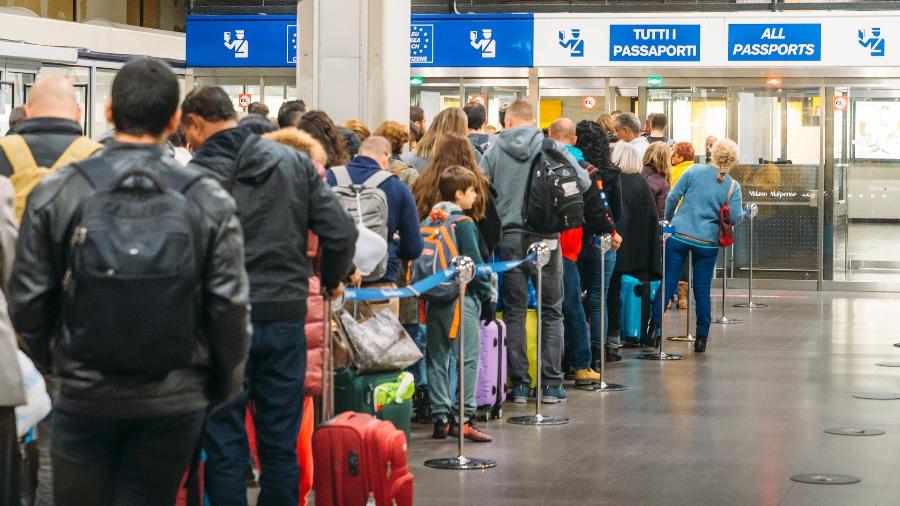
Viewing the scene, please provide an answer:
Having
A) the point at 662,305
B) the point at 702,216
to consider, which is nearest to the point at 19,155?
the point at 662,305

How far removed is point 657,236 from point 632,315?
0.87 metres

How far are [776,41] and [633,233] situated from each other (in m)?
7.18

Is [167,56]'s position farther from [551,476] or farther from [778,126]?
[551,476]

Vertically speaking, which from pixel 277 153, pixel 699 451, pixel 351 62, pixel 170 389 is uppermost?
pixel 351 62

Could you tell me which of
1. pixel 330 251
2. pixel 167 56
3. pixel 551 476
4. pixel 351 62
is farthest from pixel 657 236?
pixel 167 56

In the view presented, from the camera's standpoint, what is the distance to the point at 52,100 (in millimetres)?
5441

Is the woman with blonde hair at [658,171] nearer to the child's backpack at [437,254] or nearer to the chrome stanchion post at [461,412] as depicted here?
the child's backpack at [437,254]

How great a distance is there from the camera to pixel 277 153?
5.19 meters

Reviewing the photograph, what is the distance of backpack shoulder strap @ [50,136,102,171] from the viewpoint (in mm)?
5379

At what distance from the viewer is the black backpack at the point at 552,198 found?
9141mm

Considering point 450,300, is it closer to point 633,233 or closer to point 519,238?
point 519,238

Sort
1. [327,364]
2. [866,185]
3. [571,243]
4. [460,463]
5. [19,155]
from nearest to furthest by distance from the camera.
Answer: [19,155], [327,364], [460,463], [571,243], [866,185]

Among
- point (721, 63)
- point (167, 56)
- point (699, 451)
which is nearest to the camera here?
point (699, 451)

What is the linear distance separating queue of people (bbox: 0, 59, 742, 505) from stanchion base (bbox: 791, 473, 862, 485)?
1.78 metres
